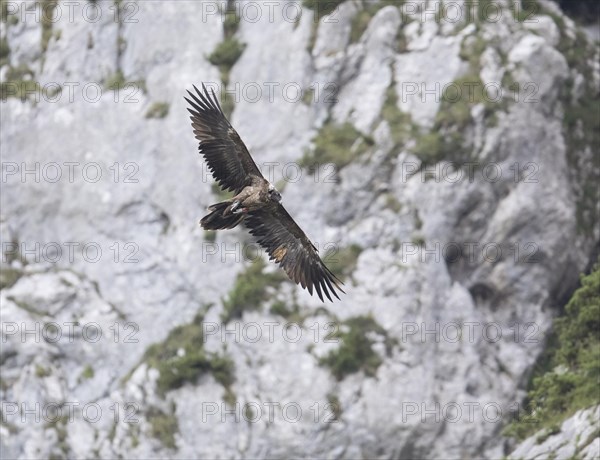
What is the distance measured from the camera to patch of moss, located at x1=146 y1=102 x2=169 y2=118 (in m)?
32.3

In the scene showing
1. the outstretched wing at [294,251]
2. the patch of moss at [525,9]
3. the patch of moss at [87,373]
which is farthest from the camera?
the patch of moss at [525,9]

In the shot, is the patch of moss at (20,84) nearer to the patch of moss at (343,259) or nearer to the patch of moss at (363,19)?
the patch of moss at (363,19)

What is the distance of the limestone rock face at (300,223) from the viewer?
27.5m

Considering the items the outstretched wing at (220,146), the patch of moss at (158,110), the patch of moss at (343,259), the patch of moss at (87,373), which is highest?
the patch of moss at (158,110)

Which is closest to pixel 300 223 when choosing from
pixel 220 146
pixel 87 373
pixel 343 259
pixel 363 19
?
pixel 343 259

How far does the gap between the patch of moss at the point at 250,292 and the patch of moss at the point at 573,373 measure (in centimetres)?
709

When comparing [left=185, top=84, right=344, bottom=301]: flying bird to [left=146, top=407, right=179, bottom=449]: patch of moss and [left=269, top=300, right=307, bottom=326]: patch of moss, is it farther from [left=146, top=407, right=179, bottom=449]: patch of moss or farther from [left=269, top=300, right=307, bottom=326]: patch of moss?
[left=146, top=407, right=179, bottom=449]: patch of moss

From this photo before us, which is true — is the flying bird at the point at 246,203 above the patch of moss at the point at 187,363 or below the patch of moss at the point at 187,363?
above

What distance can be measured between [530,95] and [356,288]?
666cm

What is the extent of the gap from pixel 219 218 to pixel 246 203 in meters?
0.62

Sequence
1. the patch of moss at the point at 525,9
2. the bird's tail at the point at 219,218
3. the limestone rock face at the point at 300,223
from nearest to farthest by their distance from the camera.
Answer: the bird's tail at the point at 219,218
the limestone rock face at the point at 300,223
the patch of moss at the point at 525,9

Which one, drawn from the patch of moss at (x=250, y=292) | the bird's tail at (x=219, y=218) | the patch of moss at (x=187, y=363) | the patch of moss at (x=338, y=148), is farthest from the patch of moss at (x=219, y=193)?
the bird's tail at (x=219, y=218)

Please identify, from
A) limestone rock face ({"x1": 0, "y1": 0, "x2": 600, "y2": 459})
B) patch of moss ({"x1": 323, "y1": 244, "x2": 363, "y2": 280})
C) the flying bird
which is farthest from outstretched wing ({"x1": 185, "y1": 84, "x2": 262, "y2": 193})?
patch of moss ({"x1": 323, "y1": 244, "x2": 363, "y2": 280})

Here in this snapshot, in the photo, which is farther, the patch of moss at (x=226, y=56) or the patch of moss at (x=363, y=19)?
the patch of moss at (x=226, y=56)
